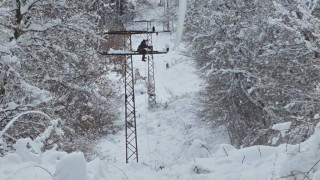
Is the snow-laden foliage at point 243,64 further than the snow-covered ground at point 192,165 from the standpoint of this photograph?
Yes

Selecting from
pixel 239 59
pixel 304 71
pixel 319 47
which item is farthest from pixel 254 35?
pixel 319 47

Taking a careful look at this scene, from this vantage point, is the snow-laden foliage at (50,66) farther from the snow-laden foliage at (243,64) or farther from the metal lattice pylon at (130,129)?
the snow-laden foliage at (243,64)

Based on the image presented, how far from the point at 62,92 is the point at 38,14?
7.38 ft

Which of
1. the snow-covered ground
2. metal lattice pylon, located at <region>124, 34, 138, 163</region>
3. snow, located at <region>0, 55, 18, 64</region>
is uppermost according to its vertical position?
snow, located at <region>0, 55, 18, 64</region>

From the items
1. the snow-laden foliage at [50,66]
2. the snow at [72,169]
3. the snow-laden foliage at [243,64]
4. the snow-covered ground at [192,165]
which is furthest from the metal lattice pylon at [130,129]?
the snow at [72,169]

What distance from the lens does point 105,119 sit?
57.6 feet

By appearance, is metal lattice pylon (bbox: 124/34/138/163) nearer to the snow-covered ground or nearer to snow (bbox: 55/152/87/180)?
the snow-covered ground

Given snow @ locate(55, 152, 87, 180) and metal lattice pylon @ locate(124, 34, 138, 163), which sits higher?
snow @ locate(55, 152, 87, 180)

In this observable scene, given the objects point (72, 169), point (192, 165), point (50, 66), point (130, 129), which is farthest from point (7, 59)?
point (130, 129)

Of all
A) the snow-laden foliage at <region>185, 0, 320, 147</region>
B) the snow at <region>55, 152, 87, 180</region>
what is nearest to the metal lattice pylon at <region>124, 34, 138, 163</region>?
the snow-laden foliage at <region>185, 0, 320, 147</region>

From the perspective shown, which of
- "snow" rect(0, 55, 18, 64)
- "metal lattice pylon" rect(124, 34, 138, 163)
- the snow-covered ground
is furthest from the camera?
"metal lattice pylon" rect(124, 34, 138, 163)

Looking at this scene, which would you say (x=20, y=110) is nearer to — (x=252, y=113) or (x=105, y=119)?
(x=252, y=113)

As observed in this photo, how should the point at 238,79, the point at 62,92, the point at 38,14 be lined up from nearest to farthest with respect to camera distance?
1. the point at 38,14
2. the point at 62,92
3. the point at 238,79

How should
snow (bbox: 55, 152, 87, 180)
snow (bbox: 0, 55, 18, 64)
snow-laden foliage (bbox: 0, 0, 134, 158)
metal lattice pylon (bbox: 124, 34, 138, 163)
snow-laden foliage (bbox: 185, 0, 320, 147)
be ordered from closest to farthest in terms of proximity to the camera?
snow (bbox: 55, 152, 87, 180) → snow (bbox: 0, 55, 18, 64) → snow-laden foliage (bbox: 0, 0, 134, 158) → snow-laden foliage (bbox: 185, 0, 320, 147) → metal lattice pylon (bbox: 124, 34, 138, 163)
